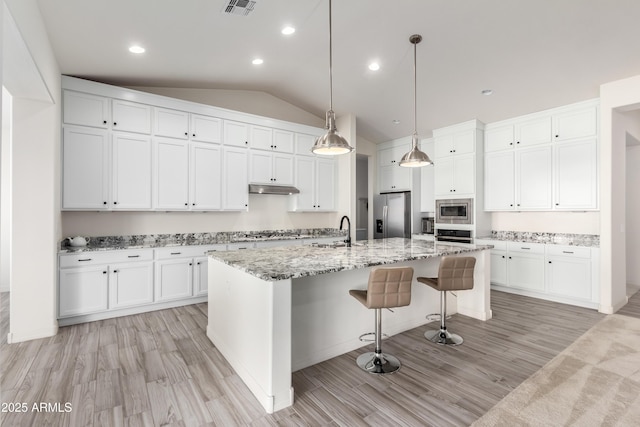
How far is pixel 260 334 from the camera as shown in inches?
89.2

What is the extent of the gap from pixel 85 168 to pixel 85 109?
28.2 inches

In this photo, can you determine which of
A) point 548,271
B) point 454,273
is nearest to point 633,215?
point 548,271

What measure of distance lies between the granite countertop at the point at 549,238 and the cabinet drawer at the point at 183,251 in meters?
4.39

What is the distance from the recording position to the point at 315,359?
2807 millimetres

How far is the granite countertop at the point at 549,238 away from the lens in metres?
4.60

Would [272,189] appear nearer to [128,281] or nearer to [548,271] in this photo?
[128,281]

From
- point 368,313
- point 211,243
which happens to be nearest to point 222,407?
point 368,313

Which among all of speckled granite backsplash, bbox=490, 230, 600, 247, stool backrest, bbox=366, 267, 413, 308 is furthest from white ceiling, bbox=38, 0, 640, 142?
stool backrest, bbox=366, 267, 413, 308

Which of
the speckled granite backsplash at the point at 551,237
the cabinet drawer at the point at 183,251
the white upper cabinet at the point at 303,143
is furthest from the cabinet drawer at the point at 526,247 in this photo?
the cabinet drawer at the point at 183,251

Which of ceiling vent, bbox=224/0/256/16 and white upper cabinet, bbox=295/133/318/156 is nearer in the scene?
ceiling vent, bbox=224/0/256/16

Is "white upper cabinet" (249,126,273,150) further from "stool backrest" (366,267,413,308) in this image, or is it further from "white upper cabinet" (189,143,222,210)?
"stool backrest" (366,267,413,308)

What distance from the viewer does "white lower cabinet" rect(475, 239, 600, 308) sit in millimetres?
4355

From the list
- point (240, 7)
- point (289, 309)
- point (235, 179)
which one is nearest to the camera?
point (289, 309)

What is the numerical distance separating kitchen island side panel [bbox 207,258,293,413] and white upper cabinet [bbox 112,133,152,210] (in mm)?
2178
